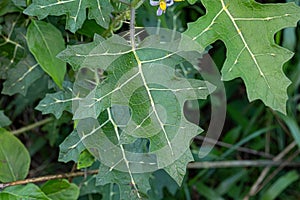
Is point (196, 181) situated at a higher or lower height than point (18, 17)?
lower

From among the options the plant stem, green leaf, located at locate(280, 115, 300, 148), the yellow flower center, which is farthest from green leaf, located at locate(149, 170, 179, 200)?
the yellow flower center

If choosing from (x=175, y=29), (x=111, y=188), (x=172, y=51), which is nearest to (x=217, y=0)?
(x=172, y=51)

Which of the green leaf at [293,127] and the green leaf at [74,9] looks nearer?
the green leaf at [74,9]

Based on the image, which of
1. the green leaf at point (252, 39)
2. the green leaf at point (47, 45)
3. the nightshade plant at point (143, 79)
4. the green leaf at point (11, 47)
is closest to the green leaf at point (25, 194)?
the nightshade plant at point (143, 79)

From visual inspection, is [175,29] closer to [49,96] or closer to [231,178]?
[49,96]

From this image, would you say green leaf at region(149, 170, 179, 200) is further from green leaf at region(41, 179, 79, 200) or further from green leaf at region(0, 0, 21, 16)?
green leaf at region(0, 0, 21, 16)

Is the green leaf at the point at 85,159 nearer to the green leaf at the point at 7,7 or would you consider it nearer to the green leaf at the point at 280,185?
the green leaf at the point at 7,7
